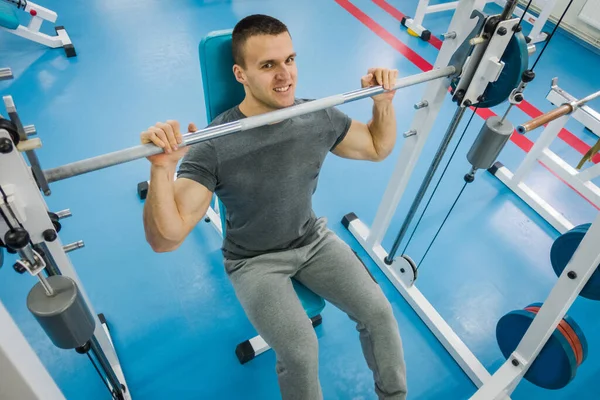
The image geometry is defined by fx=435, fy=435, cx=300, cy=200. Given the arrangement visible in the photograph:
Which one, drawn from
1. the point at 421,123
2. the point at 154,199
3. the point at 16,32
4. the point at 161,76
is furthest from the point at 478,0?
the point at 16,32

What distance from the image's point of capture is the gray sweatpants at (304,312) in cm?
140

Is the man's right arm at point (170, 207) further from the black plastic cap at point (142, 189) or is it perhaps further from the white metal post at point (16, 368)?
the black plastic cap at point (142, 189)

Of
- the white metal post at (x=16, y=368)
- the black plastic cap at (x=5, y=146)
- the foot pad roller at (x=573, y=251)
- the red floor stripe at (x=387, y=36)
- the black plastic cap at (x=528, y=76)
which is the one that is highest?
the black plastic cap at (x=528, y=76)

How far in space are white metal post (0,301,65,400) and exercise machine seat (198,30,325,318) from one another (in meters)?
0.96

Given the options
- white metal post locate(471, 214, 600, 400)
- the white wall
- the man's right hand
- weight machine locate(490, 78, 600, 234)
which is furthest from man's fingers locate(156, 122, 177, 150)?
the white wall

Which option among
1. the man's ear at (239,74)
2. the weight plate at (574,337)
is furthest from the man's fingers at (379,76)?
the weight plate at (574,337)

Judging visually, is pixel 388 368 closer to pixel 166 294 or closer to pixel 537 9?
pixel 166 294

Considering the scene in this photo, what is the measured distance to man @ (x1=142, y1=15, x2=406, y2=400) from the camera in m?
1.40

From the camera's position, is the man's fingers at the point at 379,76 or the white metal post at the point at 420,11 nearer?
the man's fingers at the point at 379,76

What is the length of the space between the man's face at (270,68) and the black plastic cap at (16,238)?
86 cm

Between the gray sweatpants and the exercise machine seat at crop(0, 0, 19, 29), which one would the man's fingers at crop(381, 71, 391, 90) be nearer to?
the gray sweatpants

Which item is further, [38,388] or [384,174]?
[384,174]

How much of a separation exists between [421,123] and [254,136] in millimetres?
772

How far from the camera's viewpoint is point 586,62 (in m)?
4.22
